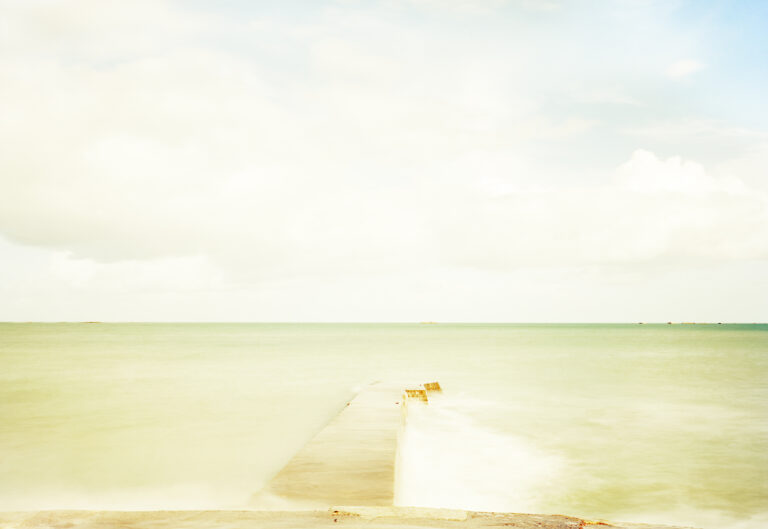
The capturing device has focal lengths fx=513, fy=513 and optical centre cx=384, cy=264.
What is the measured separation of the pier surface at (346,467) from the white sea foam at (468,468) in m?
0.42

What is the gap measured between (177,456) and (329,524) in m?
7.14

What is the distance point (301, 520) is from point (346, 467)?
2885mm

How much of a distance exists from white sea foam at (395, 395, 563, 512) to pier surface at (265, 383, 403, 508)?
42 centimetres

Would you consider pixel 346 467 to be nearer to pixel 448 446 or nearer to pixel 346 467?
pixel 346 467

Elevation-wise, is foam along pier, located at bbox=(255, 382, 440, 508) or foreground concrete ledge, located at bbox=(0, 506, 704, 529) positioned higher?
foreground concrete ledge, located at bbox=(0, 506, 704, 529)

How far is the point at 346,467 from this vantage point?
277 inches

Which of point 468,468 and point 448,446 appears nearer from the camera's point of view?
point 468,468

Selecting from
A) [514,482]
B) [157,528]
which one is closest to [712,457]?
[514,482]

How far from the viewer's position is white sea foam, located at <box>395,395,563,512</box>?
25.3 ft

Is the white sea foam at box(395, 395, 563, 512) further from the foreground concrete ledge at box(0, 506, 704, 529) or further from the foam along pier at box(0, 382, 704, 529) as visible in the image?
the foreground concrete ledge at box(0, 506, 704, 529)

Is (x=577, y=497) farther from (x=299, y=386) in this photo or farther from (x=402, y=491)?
(x=299, y=386)

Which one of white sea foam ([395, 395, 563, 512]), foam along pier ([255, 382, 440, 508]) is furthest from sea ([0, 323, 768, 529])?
foam along pier ([255, 382, 440, 508])

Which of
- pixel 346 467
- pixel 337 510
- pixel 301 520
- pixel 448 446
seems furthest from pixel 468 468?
pixel 301 520

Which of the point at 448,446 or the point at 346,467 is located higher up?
the point at 346,467
